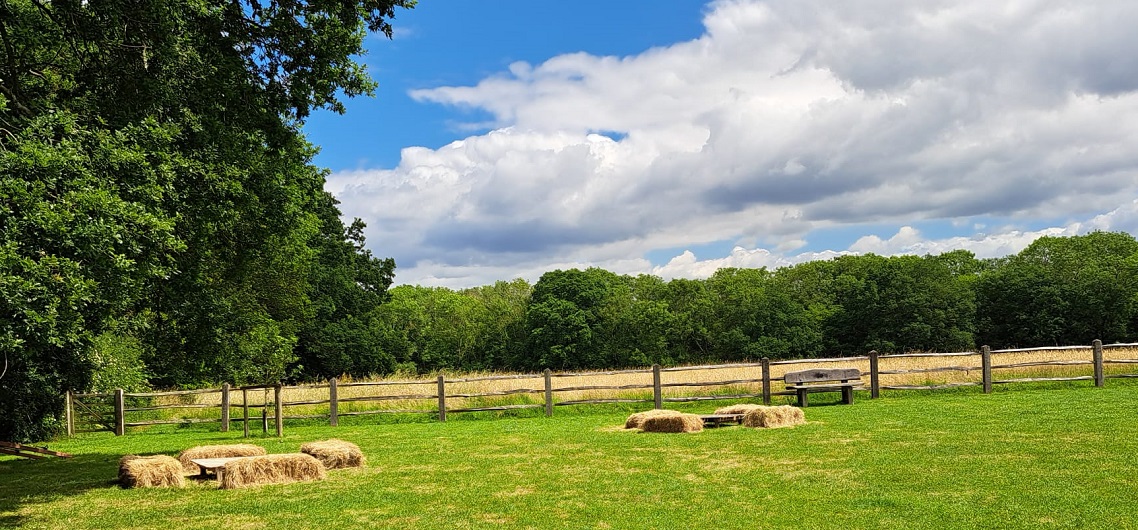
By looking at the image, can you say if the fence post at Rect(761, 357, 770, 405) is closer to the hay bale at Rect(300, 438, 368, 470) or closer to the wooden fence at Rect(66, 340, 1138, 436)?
the wooden fence at Rect(66, 340, 1138, 436)

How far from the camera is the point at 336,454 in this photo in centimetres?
1143

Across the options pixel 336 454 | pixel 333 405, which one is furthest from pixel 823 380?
pixel 333 405

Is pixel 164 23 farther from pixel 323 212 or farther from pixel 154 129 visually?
pixel 323 212

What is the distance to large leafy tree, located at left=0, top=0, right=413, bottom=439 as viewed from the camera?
24.8ft

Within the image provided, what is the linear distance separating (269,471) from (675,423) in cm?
679

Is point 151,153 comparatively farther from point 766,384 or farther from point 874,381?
point 874,381

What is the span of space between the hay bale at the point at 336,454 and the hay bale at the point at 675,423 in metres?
5.17

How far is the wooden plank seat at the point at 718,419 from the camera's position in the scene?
1466 cm

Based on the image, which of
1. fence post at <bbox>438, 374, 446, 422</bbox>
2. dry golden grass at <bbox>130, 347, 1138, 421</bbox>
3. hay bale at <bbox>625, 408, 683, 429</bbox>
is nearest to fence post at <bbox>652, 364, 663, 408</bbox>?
dry golden grass at <bbox>130, 347, 1138, 421</bbox>

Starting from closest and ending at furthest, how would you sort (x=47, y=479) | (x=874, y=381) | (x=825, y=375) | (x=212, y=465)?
(x=212, y=465) → (x=47, y=479) → (x=825, y=375) → (x=874, y=381)

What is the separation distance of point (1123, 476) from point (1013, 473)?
38.2 inches

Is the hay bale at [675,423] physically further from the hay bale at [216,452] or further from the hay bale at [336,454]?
the hay bale at [216,452]

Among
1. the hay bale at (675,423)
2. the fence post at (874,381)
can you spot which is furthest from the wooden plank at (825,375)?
the hay bale at (675,423)

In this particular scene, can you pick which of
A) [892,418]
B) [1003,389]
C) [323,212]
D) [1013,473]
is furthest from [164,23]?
[323,212]
